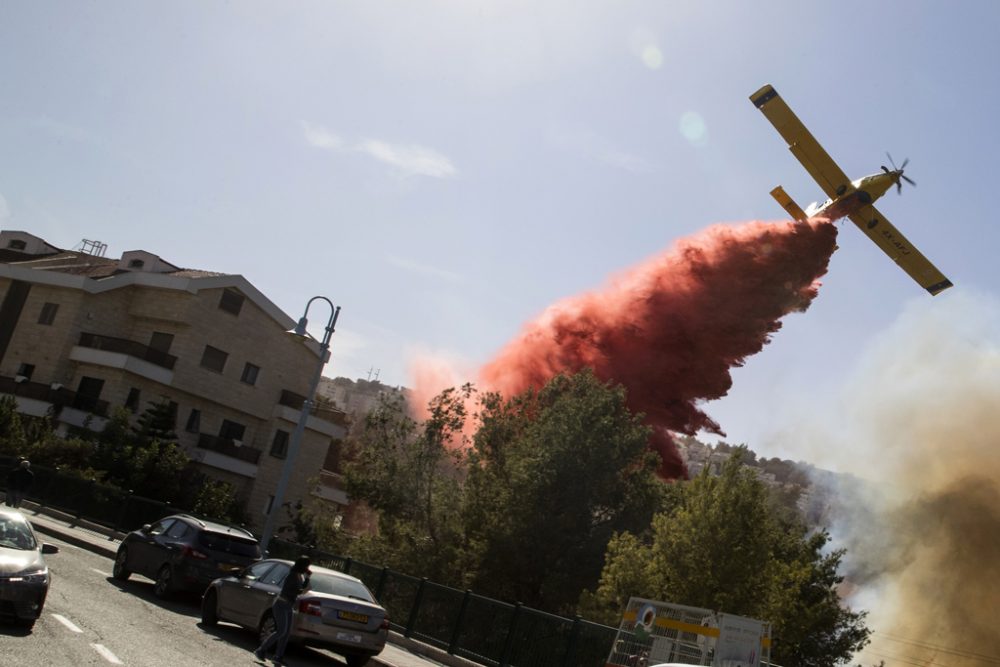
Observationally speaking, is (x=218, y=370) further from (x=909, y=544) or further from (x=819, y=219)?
(x=909, y=544)

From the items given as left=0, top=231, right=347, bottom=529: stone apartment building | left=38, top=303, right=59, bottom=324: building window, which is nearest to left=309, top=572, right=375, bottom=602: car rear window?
left=0, top=231, right=347, bottom=529: stone apartment building

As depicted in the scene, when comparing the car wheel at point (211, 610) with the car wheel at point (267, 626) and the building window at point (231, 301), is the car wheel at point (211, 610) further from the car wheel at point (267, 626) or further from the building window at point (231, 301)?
the building window at point (231, 301)

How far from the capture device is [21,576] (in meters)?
10.2

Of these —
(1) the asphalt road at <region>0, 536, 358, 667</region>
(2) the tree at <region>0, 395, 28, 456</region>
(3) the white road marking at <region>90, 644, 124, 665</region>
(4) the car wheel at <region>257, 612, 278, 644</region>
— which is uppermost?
(2) the tree at <region>0, 395, 28, 456</region>

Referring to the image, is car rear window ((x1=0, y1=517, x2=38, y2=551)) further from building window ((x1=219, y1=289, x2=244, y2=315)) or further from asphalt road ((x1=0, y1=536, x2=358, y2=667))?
building window ((x1=219, y1=289, x2=244, y2=315))

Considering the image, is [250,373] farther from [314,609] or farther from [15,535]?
[15,535]

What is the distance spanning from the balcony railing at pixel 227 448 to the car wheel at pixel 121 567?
80.3 feet

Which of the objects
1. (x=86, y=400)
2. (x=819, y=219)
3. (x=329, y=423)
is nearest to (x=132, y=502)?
(x=86, y=400)

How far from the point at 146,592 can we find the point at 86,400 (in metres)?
25.3

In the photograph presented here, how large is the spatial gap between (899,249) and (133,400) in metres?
34.0

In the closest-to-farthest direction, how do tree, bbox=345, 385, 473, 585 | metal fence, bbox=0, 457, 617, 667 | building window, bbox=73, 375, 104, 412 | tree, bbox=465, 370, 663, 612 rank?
1. metal fence, bbox=0, 457, 617, 667
2. tree, bbox=465, 370, 663, 612
3. tree, bbox=345, 385, 473, 585
4. building window, bbox=73, 375, 104, 412

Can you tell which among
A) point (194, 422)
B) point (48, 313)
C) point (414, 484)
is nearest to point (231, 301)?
point (194, 422)

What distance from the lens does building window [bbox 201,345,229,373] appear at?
41.5m

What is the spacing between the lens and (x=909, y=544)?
63938 mm
